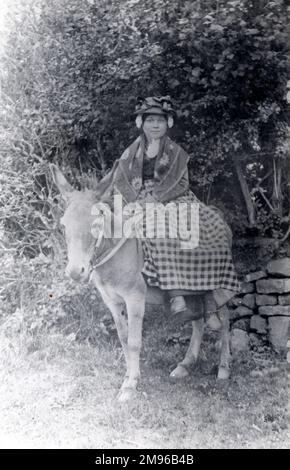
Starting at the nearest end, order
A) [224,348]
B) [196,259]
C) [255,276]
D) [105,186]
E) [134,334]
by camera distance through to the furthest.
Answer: [105,186]
[134,334]
[196,259]
[224,348]
[255,276]

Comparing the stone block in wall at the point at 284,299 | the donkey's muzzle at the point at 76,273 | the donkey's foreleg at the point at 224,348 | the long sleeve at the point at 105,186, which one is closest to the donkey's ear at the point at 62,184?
the long sleeve at the point at 105,186

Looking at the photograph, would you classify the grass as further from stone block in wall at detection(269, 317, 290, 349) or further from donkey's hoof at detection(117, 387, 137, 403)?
stone block in wall at detection(269, 317, 290, 349)

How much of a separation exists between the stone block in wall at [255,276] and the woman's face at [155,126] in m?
1.89

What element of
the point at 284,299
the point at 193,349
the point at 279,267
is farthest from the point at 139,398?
the point at 279,267

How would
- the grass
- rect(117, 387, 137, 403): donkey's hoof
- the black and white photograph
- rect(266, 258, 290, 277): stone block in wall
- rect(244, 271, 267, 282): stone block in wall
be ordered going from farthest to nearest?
1. rect(244, 271, 267, 282): stone block in wall
2. rect(266, 258, 290, 277): stone block in wall
3. rect(117, 387, 137, 403): donkey's hoof
4. the black and white photograph
5. the grass

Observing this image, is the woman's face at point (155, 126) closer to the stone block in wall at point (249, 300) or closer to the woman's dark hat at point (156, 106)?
the woman's dark hat at point (156, 106)

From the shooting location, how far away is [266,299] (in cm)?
571

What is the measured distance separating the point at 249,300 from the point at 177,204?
63.6 inches

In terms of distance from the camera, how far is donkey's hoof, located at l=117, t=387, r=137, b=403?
438 cm

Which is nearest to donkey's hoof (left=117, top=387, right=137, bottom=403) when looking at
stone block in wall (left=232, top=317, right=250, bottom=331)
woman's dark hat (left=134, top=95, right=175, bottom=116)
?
stone block in wall (left=232, top=317, right=250, bottom=331)

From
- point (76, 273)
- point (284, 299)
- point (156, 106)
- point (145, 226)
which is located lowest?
point (284, 299)

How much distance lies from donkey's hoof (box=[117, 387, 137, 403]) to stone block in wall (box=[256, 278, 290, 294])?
2.01 metres

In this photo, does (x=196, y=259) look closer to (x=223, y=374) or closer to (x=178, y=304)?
(x=178, y=304)

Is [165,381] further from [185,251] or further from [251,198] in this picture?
[251,198]
